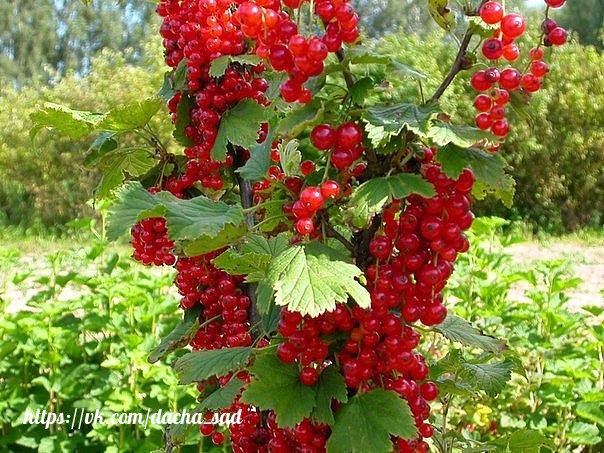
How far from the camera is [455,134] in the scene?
0.80 m

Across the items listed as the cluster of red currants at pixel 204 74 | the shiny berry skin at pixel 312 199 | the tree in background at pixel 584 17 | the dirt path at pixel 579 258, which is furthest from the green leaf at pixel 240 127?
the tree in background at pixel 584 17

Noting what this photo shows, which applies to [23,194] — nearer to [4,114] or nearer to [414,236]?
[4,114]

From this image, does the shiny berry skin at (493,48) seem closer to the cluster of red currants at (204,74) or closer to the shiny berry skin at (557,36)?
the shiny berry skin at (557,36)

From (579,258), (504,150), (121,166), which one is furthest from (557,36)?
(504,150)

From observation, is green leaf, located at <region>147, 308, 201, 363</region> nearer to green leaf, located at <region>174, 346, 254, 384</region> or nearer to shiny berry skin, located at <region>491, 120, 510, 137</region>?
green leaf, located at <region>174, 346, 254, 384</region>

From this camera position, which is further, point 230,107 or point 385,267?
point 230,107

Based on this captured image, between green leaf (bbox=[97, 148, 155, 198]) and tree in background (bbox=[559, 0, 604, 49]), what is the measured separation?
22.8 metres

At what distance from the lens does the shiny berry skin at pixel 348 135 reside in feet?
2.70

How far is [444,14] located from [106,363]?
2080 mm

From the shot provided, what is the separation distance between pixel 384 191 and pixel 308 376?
28 cm

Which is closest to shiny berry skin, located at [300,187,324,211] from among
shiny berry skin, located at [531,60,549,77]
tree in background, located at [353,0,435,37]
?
shiny berry skin, located at [531,60,549,77]

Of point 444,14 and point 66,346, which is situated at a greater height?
point 444,14

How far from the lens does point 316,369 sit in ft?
3.03

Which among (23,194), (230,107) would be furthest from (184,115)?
(23,194)
